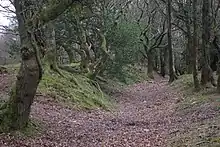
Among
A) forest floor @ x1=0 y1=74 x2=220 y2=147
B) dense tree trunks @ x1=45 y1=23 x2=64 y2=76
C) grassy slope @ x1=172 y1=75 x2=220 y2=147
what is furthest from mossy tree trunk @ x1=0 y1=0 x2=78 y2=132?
dense tree trunks @ x1=45 y1=23 x2=64 y2=76

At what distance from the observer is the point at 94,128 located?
43.5ft

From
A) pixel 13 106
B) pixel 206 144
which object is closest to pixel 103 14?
pixel 13 106

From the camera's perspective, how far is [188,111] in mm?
15336

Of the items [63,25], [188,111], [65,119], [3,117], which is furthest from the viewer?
[63,25]

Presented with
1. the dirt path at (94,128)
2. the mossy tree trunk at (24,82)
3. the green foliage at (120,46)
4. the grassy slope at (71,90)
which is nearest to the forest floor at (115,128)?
the dirt path at (94,128)

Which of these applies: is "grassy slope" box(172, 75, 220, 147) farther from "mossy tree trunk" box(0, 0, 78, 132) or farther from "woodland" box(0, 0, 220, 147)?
"mossy tree trunk" box(0, 0, 78, 132)

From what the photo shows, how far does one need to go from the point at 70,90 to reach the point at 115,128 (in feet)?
19.4

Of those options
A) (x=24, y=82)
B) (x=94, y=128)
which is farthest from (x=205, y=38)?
(x=24, y=82)

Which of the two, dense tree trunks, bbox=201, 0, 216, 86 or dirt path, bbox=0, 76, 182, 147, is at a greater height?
dense tree trunks, bbox=201, 0, 216, 86

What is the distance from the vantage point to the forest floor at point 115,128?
10055 millimetres

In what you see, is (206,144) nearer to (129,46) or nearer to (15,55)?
(129,46)

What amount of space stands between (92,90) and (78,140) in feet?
34.2

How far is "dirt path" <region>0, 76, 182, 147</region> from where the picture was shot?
10542mm

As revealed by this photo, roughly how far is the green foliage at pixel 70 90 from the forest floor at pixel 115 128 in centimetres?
88
